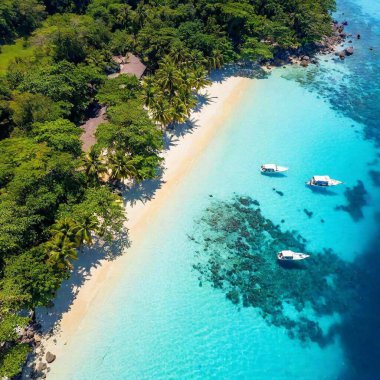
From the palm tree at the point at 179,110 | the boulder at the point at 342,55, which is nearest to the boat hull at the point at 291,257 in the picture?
the palm tree at the point at 179,110

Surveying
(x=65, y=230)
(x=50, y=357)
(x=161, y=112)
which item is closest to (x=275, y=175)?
(x=161, y=112)

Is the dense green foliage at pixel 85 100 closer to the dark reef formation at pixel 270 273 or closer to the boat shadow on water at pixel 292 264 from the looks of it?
the dark reef formation at pixel 270 273

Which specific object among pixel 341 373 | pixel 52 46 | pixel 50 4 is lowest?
pixel 341 373

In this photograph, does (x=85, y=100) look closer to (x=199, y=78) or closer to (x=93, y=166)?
(x=93, y=166)

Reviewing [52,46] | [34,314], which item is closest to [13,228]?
[34,314]

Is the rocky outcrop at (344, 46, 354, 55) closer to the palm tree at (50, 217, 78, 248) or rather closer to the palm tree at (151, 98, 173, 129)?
the palm tree at (151, 98, 173, 129)

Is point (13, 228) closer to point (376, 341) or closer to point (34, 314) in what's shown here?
point (34, 314)
